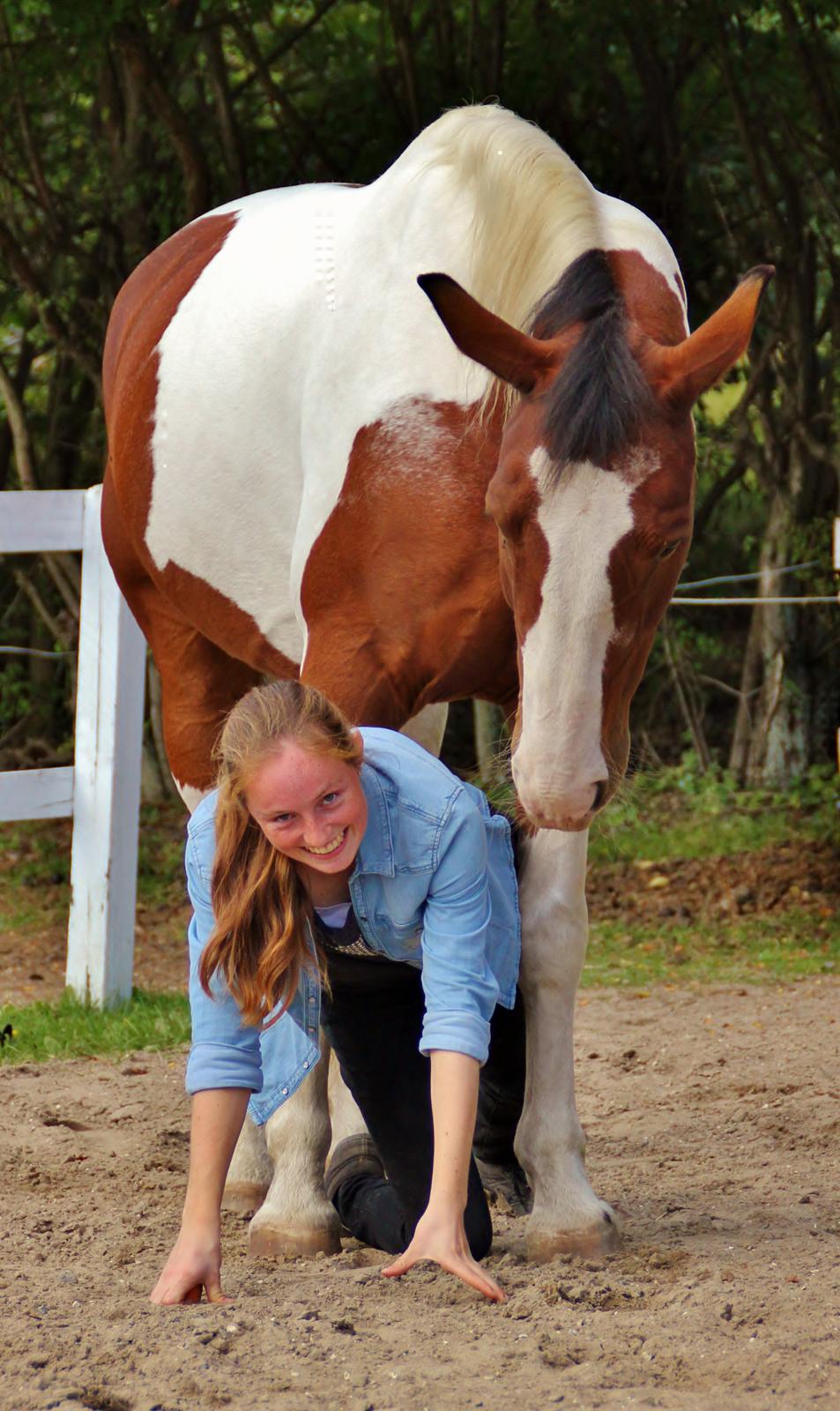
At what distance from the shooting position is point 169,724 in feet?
13.9

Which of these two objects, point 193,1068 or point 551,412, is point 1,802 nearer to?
point 193,1068

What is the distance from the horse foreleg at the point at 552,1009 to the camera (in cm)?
296

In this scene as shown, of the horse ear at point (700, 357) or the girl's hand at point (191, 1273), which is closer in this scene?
the girl's hand at point (191, 1273)

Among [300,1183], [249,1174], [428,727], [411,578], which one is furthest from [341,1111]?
[411,578]

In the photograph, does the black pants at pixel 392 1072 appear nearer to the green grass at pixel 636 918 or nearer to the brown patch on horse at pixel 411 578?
the brown patch on horse at pixel 411 578

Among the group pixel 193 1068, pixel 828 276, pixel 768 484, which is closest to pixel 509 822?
pixel 193 1068

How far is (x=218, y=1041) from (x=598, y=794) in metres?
0.73

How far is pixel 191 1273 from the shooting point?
2.47 metres

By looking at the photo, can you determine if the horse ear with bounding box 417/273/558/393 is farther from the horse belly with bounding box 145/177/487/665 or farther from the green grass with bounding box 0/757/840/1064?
the green grass with bounding box 0/757/840/1064

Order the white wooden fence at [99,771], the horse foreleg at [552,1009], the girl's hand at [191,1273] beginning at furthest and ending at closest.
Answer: the white wooden fence at [99,771] < the horse foreleg at [552,1009] < the girl's hand at [191,1273]

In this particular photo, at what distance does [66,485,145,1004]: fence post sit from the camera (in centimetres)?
502

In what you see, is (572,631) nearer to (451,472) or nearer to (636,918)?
(451,472)

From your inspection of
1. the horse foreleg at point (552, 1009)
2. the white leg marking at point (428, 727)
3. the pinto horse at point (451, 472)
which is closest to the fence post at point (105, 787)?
the pinto horse at point (451, 472)

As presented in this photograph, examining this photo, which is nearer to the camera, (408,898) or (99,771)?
(408,898)
